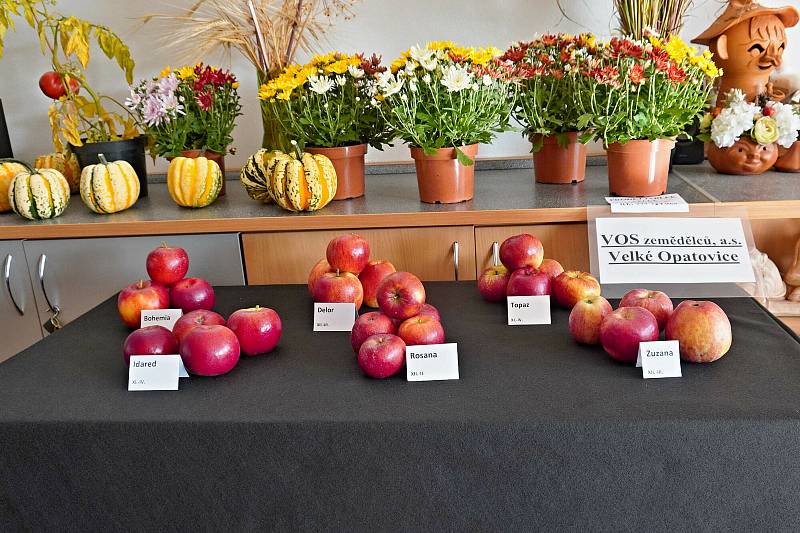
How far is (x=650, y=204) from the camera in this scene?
1.62 metres

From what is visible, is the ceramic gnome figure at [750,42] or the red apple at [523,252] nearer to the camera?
the red apple at [523,252]

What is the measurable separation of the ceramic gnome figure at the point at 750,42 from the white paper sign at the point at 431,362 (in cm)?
143

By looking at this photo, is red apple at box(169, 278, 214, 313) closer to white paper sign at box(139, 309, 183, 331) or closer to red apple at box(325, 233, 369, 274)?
white paper sign at box(139, 309, 183, 331)

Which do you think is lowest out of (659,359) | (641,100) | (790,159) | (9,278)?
(9,278)

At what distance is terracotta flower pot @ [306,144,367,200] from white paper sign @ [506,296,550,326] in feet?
2.92

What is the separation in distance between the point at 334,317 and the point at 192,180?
36.2 inches

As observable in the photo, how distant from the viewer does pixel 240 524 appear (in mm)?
870

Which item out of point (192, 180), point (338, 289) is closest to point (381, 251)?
point (192, 180)

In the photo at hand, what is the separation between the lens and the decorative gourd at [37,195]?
1.90m

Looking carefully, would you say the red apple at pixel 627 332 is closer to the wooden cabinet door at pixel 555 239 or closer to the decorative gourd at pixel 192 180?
the wooden cabinet door at pixel 555 239

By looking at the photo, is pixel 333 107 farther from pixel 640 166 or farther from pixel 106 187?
pixel 640 166

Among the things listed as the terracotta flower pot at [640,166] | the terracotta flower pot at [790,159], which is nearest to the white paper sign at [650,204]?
the terracotta flower pot at [640,166]

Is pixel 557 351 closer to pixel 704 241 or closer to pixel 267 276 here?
pixel 704 241

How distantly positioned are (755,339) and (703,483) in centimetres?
29
